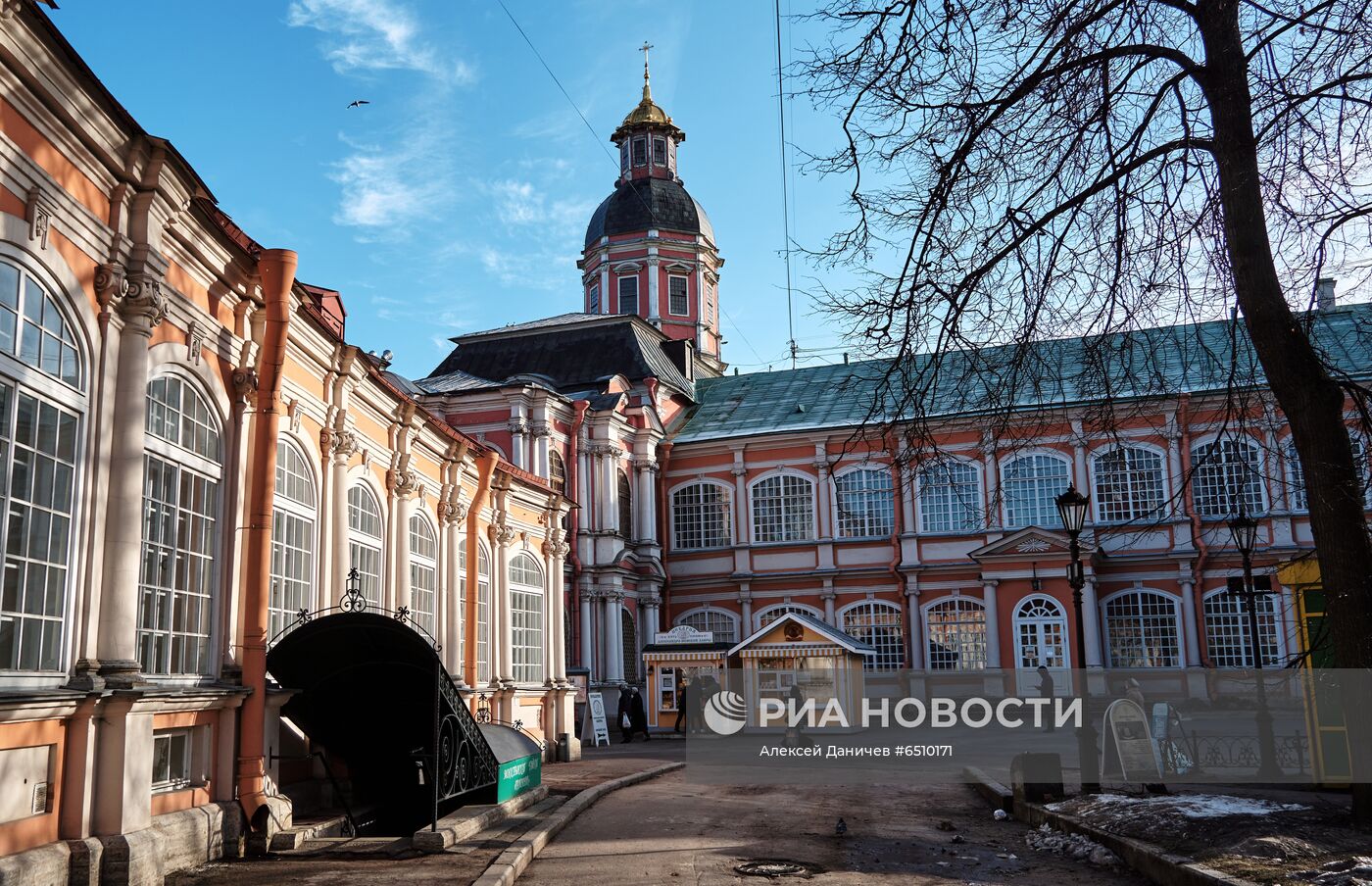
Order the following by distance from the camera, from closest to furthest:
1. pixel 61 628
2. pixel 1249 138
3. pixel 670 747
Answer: pixel 61 628 → pixel 1249 138 → pixel 670 747

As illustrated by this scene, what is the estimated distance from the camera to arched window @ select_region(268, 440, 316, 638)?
12.5m

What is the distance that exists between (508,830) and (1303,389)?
8.53 meters

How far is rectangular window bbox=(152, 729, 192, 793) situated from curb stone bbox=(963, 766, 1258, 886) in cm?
780

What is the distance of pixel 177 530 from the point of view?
1039 cm

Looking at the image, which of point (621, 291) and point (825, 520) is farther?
point (621, 291)

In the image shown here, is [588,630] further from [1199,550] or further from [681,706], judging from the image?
[1199,550]

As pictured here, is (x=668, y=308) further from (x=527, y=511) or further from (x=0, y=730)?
(x=0, y=730)

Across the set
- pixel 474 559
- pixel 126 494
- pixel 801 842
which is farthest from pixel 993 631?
pixel 126 494

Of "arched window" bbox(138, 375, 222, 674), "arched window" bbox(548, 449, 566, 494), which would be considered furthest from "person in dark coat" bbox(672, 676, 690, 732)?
"arched window" bbox(138, 375, 222, 674)

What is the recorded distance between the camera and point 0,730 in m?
7.57

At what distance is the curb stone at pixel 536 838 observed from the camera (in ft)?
31.2

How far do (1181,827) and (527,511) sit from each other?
1418 centimetres

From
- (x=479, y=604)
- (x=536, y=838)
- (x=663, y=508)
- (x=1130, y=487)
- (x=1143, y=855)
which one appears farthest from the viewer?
(x=663, y=508)

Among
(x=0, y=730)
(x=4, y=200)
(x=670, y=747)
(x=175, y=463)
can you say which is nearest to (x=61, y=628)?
(x=0, y=730)
